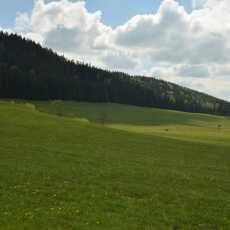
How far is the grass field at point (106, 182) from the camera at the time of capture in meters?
15.4

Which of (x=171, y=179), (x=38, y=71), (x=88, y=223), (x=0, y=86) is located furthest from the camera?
(x=38, y=71)

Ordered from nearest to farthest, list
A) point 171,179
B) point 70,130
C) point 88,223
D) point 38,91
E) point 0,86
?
point 88,223 → point 171,179 → point 70,130 → point 0,86 → point 38,91

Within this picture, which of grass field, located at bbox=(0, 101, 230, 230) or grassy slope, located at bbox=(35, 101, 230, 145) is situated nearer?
grass field, located at bbox=(0, 101, 230, 230)

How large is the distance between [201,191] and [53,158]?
40.1 feet

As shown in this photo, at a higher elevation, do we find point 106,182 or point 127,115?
point 127,115

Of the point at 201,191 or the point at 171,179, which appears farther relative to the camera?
the point at 171,179

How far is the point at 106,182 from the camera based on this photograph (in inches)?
892

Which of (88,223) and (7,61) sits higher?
(7,61)

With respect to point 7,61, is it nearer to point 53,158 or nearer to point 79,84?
point 79,84

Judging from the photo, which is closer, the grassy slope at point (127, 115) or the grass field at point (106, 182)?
the grass field at point (106, 182)

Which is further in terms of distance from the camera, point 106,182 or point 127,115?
point 127,115

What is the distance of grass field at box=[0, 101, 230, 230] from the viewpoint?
607 inches

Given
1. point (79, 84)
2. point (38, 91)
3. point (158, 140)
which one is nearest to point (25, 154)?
point (158, 140)

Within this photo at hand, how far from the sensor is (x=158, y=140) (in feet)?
167
